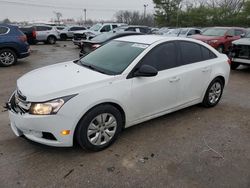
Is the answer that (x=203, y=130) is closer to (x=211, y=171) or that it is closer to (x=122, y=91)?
(x=211, y=171)

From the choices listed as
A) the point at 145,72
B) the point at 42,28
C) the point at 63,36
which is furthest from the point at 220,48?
the point at 63,36

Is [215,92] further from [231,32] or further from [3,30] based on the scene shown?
[231,32]

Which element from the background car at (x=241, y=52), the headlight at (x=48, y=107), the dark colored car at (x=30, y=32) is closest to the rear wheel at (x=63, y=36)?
the dark colored car at (x=30, y=32)

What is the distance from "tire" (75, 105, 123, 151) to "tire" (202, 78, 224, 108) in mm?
2260

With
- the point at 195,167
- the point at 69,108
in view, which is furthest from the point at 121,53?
the point at 195,167

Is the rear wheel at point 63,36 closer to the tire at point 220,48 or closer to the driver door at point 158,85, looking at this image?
the tire at point 220,48

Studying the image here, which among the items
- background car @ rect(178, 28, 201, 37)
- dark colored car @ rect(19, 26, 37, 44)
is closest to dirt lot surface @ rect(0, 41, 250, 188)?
background car @ rect(178, 28, 201, 37)

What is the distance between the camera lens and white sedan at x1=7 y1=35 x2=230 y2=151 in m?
3.02

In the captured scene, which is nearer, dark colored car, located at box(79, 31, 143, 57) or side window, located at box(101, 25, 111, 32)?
dark colored car, located at box(79, 31, 143, 57)

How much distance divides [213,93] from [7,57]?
8047 millimetres

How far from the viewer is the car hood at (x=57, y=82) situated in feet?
10.0

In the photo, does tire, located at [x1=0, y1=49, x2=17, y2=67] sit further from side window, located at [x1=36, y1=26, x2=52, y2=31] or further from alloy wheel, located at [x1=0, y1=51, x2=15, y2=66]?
side window, located at [x1=36, y1=26, x2=52, y2=31]

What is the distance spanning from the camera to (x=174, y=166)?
10.3 ft

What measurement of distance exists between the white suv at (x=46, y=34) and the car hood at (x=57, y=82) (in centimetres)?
1790
